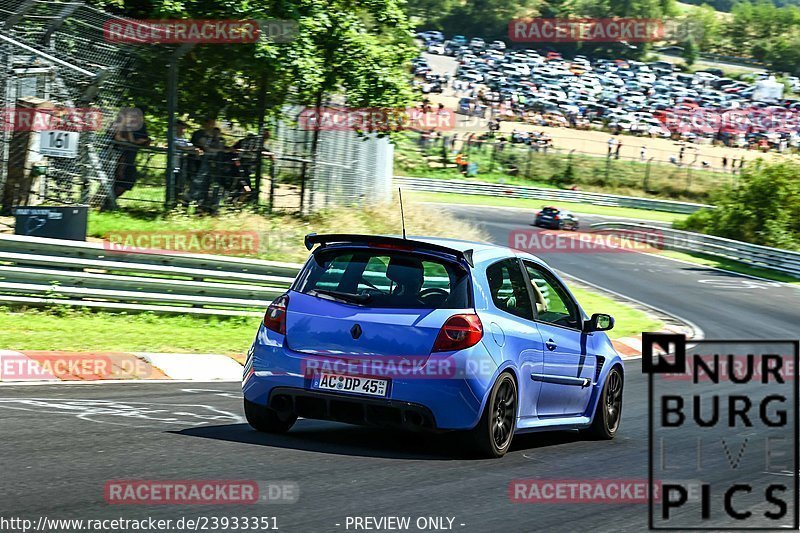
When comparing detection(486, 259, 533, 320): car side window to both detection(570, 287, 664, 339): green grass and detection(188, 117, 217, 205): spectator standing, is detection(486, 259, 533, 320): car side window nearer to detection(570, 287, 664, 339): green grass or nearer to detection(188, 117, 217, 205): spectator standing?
detection(570, 287, 664, 339): green grass

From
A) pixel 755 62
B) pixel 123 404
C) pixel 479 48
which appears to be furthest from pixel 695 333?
pixel 755 62

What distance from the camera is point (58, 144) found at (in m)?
16.8

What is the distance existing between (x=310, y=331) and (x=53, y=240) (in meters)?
7.64

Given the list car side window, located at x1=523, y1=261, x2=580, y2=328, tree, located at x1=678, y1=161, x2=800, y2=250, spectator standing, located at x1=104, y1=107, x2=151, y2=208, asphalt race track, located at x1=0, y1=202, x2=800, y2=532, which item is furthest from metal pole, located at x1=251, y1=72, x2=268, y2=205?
tree, located at x1=678, y1=161, x2=800, y2=250

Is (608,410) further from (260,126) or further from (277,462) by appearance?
(260,126)

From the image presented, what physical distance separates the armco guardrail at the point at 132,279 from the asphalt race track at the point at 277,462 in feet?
12.8

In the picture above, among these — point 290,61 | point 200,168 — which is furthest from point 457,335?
point 290,61

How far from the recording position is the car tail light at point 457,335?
7.38 meters

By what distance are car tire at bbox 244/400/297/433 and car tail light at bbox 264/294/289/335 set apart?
1.88 feet

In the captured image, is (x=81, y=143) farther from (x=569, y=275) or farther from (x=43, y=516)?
(x=569, y=275)

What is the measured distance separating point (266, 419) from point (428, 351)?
1425 mm

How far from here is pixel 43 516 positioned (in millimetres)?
5105

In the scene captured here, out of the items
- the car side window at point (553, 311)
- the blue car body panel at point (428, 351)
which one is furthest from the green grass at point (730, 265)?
the blue car body panel at point (428, 351)

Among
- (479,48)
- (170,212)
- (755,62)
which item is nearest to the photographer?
(170,212)
